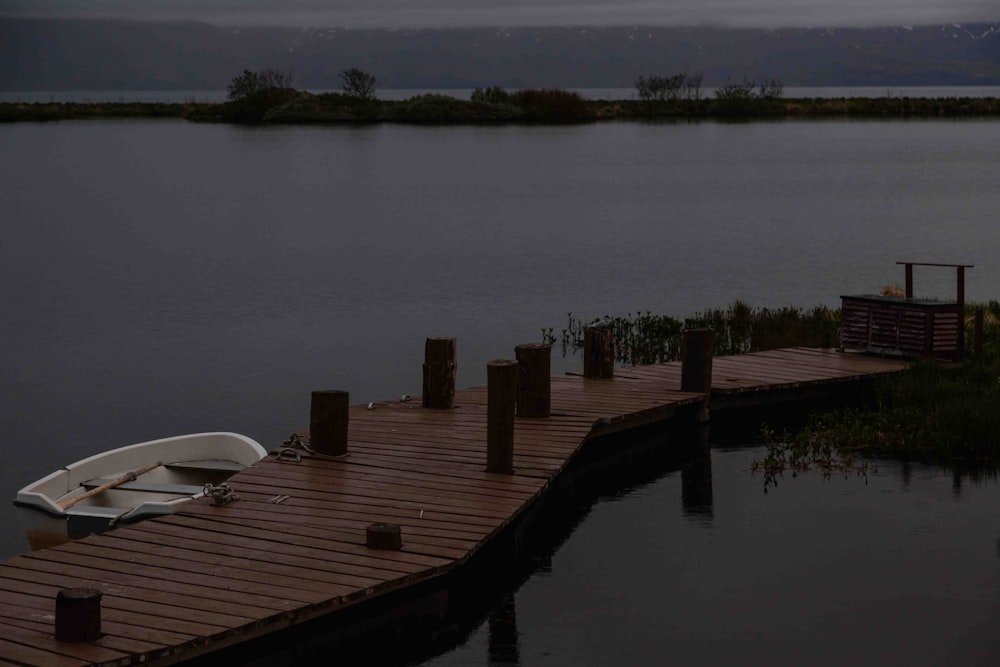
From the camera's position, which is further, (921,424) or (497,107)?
(497,107)

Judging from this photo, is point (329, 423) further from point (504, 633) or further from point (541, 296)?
point (541, 296)

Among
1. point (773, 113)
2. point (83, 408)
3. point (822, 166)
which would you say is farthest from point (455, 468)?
point (773, 113)

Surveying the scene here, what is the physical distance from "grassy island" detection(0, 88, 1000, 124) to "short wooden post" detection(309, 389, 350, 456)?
100m

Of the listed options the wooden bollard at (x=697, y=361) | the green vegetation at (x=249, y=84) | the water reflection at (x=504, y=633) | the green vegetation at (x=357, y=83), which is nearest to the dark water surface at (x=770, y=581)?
the water reflection at (x=504, y=633)

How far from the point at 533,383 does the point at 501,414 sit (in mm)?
2540

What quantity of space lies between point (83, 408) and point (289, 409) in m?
2.98

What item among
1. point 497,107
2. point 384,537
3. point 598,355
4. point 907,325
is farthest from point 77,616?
point 497,107

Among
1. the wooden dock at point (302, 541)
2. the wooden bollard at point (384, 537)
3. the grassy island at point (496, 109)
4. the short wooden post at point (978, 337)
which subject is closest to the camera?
the wooden dock at point (302, 541)

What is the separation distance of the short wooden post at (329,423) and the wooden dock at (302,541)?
15 cm

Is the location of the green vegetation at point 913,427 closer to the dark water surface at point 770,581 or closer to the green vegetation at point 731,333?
the dark water surface at point 770,581

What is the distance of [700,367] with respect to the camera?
1819cm

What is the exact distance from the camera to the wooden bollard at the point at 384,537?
38.4 feet

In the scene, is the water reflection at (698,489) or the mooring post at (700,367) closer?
the water reflection at (698,489)

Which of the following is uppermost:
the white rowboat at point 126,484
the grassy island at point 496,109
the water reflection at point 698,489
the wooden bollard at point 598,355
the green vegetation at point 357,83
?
the green vegetation at point 357,83
